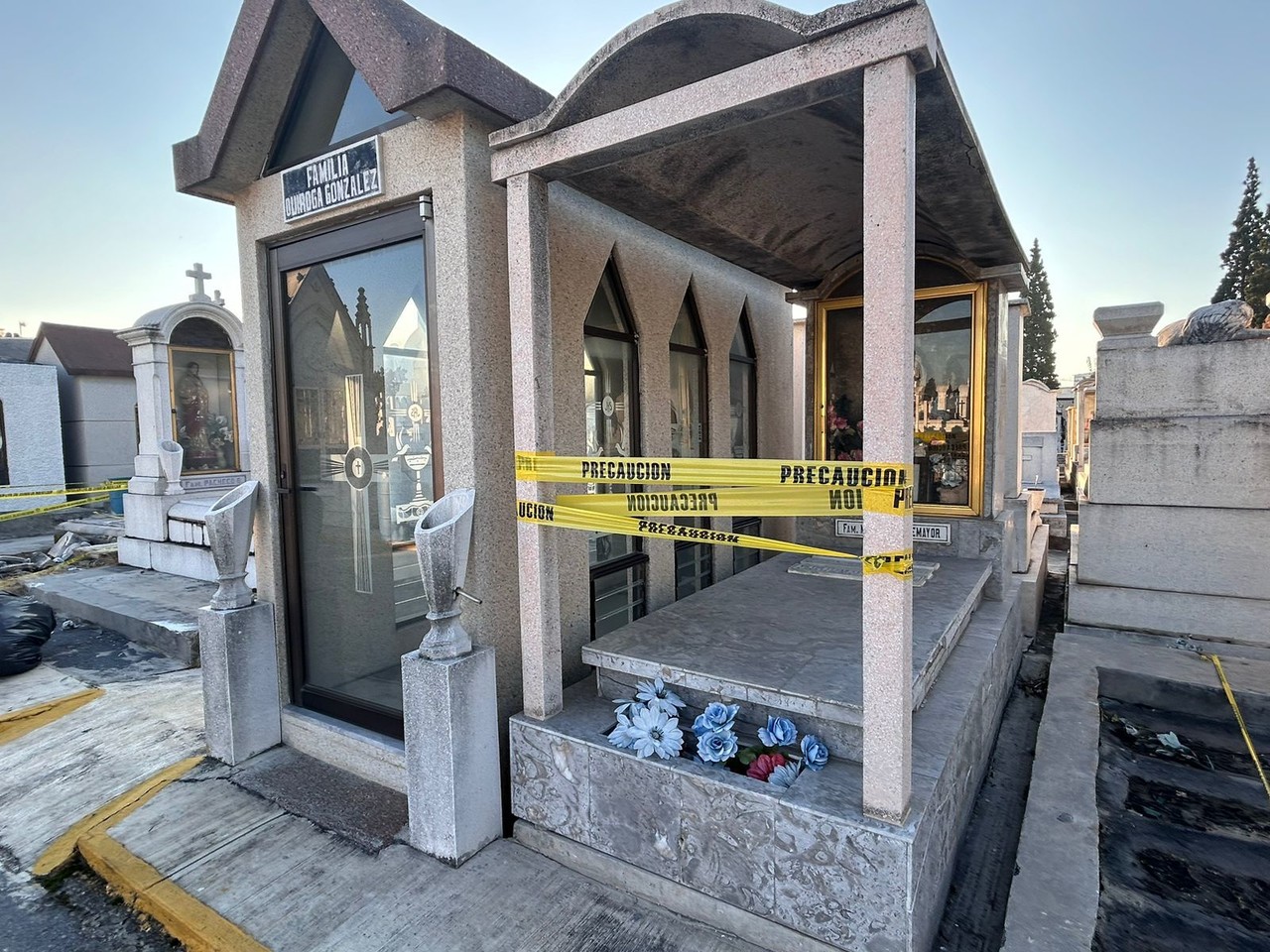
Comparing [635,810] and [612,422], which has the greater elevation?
[612,422]

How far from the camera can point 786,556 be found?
6062 mm

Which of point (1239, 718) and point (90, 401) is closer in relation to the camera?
point (1239, 718)

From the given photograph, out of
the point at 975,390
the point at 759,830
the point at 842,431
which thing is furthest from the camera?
the point at 842,431

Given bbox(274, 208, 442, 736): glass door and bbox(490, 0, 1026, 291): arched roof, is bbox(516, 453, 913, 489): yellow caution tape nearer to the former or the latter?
bbox(274, 208, 442, 736): glass door

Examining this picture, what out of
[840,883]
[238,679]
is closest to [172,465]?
[238,679]

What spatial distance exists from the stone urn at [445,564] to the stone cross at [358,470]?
917 mm

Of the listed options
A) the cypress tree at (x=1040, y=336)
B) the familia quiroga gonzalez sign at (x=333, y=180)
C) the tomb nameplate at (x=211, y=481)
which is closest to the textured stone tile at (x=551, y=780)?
the familia quiroga gonzalez sign at (x=333, y=180)

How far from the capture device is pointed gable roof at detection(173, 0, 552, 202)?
294 centimetres

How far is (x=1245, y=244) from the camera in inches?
1309

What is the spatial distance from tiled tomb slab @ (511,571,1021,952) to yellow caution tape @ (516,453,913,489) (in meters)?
1.13

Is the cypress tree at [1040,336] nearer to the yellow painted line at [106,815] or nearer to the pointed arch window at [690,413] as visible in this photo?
the pointed arch window at [690,413]

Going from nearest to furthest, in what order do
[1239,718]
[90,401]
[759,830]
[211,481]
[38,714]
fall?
[759,830]
[1239,718]
[38,714]
[211,481]
[90,401]

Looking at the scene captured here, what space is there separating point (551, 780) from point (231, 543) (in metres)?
2.40

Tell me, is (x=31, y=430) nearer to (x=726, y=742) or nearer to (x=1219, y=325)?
(x=726, y=742)
